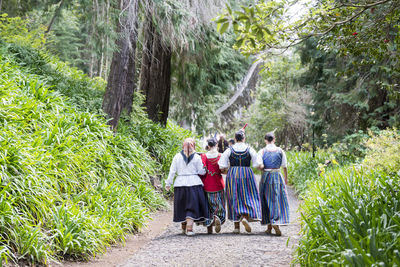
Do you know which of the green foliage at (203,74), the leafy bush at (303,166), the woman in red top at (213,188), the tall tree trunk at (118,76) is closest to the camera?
the woman in red top at (213,188)

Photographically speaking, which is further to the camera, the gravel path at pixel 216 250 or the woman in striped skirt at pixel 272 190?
the woman in striped skirt at pixel 272 190

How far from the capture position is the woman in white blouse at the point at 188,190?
694 centimetres

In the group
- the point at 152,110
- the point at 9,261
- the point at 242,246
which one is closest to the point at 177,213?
the point at 242,246

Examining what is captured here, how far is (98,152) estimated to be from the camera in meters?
7.37

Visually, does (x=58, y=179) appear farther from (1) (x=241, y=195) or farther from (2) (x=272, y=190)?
(2) (x=272, y=190)

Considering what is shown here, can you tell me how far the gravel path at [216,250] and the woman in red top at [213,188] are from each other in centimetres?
25

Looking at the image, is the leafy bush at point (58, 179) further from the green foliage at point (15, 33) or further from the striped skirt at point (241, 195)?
the green foliage at point (15, 33)

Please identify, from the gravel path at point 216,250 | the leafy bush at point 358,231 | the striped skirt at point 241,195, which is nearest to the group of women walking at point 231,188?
the striped skirt at point 241,195

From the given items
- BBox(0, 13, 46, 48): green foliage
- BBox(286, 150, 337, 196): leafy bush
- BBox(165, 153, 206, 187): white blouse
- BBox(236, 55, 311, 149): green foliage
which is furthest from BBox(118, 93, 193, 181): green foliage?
BBox(236, 55, 311, 149): green foliage

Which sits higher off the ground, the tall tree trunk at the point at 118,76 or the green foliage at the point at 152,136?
the tall tree trunk at the point at 118,76

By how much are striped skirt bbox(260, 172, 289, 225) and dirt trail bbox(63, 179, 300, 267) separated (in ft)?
0.97

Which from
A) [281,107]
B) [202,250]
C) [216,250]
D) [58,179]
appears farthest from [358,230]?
[281,107]

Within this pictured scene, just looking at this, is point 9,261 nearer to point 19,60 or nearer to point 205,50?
point 19,60

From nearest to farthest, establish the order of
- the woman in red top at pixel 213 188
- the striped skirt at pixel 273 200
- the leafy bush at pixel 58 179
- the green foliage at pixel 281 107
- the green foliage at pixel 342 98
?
the leafy bush at pixel 58 179
the striped skirt at pixel 273 200
the woman in red top at pixel 213 188
the green foliage at pixel 342 98
the green foliage at pixel 281 107
